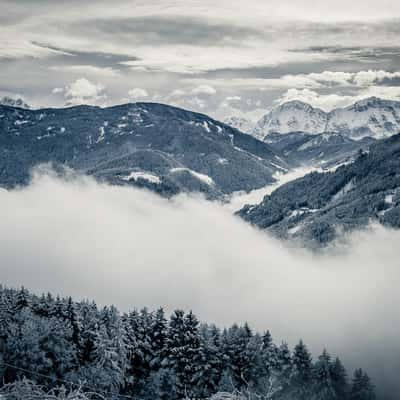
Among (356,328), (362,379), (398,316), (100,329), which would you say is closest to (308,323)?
(356,328)

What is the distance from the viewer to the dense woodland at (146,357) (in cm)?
6644

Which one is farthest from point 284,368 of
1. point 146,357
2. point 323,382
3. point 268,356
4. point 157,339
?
point 146,357

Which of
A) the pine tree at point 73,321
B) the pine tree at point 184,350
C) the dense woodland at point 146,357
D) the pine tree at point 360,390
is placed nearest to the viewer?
the dense woodland at point 146,357

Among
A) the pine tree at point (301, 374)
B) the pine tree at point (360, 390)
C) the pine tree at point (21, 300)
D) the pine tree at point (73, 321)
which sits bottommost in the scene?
the pine tree at point (360, 390)

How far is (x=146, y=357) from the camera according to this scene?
79188 mm

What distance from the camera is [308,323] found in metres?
187

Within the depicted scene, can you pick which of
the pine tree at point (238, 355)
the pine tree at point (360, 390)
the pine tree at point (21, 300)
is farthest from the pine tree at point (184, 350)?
the pine tree at point (360, 390)

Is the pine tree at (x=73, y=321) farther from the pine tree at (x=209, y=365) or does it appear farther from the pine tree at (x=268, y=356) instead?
the pine tree at (x=268, y=356)

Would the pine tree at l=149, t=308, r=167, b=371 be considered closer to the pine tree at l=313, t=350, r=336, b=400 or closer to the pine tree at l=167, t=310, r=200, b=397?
the pine tree at l=167, t=310, r=200, b=397

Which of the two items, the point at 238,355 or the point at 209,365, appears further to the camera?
the point at 238,355

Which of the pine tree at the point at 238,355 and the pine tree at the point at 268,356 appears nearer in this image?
the pine tree at the point at 238,355

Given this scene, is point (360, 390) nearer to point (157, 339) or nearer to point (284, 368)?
point (284, 368)

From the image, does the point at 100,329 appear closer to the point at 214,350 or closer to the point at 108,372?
the point at 108,372

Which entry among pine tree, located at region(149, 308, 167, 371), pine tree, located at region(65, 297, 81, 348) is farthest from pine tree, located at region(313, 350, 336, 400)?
pine tree, located at region(65, 297, 81, 348)
